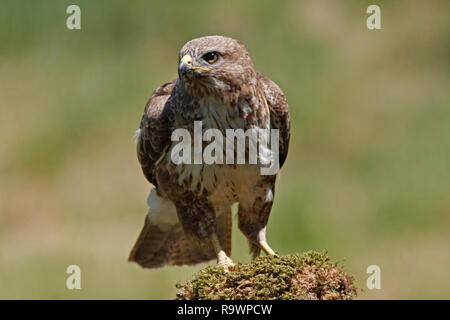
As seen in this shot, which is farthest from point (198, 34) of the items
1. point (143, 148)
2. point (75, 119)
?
point (143, 148)

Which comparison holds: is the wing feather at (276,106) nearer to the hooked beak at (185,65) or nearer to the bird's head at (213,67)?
the bird's head at (213,67)

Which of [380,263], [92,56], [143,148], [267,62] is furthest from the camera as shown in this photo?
[92,56]

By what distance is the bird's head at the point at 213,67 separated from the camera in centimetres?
624

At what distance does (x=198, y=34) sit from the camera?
480 inches

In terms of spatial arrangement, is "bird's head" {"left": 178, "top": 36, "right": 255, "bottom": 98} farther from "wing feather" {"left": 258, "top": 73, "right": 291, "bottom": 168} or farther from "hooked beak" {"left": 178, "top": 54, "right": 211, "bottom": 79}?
"wing feather" {"left": 258, "top": 73, "right": 291, "bottom": 168}

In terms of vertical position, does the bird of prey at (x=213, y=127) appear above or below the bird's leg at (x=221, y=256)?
above

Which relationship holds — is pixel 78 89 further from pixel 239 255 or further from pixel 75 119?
pixel 239 255

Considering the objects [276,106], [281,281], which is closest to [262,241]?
[276,106]

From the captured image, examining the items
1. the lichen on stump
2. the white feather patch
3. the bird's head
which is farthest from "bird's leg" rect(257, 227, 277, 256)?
the lichen on stump

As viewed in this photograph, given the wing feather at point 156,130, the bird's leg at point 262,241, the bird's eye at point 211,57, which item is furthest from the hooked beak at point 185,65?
the bird's leg at point 262,241

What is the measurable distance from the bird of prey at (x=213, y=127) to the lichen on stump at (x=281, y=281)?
0.54m

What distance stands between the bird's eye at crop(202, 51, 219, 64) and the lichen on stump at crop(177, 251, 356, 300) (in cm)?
157

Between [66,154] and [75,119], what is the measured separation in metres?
0.47

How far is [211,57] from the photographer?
6348 millimetres
